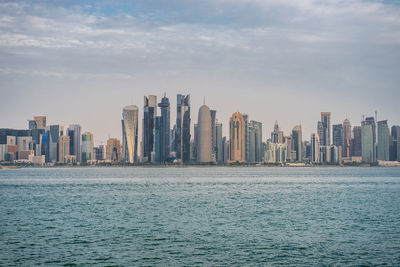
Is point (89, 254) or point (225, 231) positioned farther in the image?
point (225, 231)

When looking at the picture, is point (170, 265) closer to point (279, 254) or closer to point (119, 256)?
point (119, 256)

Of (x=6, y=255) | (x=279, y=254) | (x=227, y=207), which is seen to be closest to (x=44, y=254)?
(x=6, y=255)

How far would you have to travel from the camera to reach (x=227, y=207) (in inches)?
3342

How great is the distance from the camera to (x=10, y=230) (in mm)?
58594

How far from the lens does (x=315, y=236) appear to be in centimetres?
5294

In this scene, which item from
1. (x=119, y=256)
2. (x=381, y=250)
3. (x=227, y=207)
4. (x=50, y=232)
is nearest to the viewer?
(x=119, y=256)

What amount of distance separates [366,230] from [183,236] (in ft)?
74.1

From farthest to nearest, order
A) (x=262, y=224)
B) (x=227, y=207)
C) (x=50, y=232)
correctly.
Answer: (x=227, y=207) → (x=262, y=224) → (x=50, y=232)

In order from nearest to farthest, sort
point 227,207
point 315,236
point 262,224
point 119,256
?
point 119,256, point 315,236, point 262,224, point 227,207

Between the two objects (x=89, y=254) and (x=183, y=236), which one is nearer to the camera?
(x=89, y=254)

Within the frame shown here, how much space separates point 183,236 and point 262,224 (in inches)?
549

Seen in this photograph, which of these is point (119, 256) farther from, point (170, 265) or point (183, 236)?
point (183, 236)

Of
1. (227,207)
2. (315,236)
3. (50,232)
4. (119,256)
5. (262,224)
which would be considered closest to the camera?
(119,256)

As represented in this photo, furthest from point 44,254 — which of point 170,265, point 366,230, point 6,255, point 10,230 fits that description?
point 366,230
